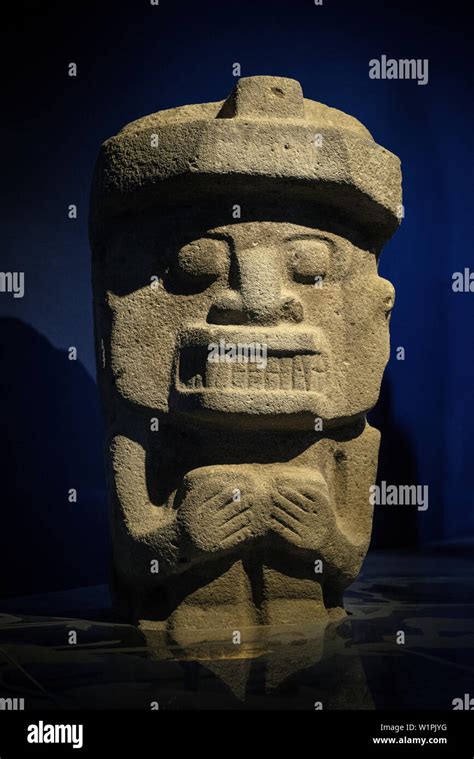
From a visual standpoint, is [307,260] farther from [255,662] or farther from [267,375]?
[255,662]

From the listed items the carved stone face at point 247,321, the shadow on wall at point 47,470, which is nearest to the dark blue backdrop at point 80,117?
the shadow on wall at point 47,470

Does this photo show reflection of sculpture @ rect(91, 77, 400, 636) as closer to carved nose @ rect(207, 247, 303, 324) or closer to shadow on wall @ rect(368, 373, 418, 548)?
carved nose @ rect(207, 247, 303, 324)

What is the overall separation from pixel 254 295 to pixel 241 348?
8.0 inches

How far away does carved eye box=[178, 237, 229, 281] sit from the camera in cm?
395

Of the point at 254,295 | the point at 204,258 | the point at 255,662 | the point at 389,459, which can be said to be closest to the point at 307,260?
the point at 254,295

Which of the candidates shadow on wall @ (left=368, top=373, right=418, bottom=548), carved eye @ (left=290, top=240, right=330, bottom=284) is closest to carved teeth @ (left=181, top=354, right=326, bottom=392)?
carved eye @ (left=290, top=240, right=330, bottom=284)

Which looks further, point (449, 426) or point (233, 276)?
point (449, 426)

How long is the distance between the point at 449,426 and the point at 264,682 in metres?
3.19

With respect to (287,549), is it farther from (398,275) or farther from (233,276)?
(398,275)

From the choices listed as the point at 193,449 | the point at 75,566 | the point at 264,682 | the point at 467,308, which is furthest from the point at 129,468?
the point at 467,308

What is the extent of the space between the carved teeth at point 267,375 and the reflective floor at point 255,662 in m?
0.94

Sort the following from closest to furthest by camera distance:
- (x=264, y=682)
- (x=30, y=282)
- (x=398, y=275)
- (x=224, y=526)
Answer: (x=264, y=682) < (x=224, y=526) < (x=30, y=282) < (x=398, y=275)

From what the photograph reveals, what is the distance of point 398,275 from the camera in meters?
6.11

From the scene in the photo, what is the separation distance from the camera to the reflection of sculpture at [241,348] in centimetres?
387
